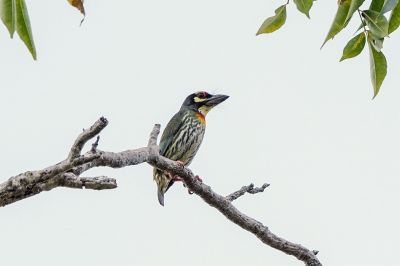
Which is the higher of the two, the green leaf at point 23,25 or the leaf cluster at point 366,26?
the leaf cluster at point 366,26

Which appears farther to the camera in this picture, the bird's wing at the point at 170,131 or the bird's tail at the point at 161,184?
the bird's wing at the point at 170,131

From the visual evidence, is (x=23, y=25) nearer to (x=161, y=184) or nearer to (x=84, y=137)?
(x=84, y=137)

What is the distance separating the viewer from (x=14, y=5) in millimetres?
1765

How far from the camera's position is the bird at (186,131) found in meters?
7.03

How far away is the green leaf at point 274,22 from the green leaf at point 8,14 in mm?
1040

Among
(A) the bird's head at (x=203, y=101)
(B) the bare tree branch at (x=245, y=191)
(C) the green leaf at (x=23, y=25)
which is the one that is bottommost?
(A) the bird's head at (x=203, y=101)

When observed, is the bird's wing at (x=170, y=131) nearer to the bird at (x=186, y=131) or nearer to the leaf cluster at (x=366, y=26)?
the bird at (x=186, y=131)

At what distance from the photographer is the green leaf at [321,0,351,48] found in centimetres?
213

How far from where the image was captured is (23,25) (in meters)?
1.80

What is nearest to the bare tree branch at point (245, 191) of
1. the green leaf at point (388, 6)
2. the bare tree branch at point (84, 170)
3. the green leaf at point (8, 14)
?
the bare tree branch at point (84, 170)

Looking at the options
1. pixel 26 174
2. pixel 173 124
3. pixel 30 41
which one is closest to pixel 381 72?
pixel 30 41

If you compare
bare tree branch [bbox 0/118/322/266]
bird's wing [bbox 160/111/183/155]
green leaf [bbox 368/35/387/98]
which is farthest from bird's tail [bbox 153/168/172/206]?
green leaf [bbox 368/35/387/98]

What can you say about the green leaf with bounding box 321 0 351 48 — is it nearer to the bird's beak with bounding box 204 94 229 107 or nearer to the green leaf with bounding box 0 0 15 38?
the green leaf with bounding box 0 0 15 38

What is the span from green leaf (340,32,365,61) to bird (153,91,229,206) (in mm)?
4281
